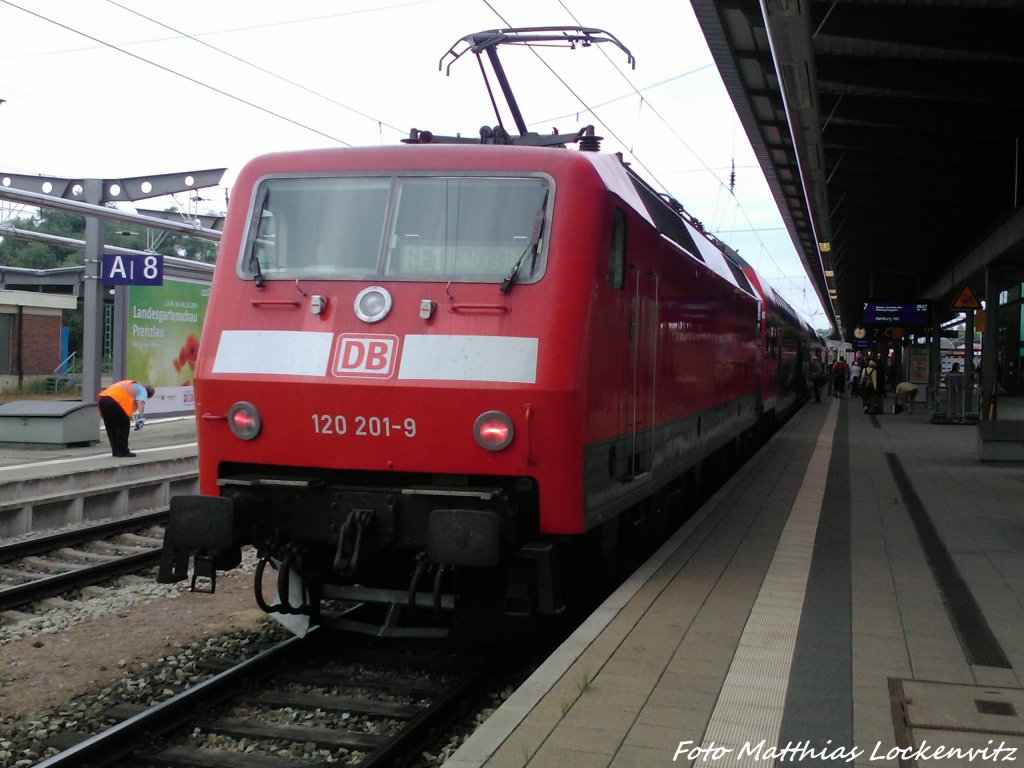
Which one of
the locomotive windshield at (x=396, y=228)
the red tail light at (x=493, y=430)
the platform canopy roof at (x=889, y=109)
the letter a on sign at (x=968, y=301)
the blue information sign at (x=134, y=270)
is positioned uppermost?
the platform canopy roof at (x=889, y=109)

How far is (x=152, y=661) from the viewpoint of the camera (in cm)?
660

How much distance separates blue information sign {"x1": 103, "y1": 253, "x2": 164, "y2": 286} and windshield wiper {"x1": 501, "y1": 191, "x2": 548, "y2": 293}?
44.7ft

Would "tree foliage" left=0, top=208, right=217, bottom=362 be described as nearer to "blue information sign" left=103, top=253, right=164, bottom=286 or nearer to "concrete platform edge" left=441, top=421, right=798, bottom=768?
"blue information sign" left=103, top=253, right=164, bottom=286

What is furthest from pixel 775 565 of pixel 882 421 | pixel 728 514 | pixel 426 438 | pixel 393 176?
pixel 882 421

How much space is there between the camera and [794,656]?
5340mm

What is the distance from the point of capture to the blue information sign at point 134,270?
18.1 meters

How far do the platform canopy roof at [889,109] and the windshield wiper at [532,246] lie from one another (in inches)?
111

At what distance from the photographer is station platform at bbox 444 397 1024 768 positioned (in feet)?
13.5

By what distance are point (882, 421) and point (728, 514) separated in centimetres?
1887

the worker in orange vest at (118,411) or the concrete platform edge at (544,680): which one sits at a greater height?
the worker in orange vest at (118,411)

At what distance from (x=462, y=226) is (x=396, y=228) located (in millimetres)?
394

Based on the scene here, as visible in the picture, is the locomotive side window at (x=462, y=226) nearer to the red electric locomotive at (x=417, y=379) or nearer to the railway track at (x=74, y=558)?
the red electric locomotive at (x=417, y=379)

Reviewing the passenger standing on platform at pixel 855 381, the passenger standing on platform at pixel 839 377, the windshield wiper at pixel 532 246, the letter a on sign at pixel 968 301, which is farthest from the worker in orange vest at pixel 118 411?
the passenger standing on platform at pixel 839 377

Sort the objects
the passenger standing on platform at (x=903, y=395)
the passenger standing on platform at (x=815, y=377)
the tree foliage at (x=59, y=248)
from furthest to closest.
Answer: the tree foliage at (x=59, y=248) → the passenger standing on platform at (x=815, y=377) → the passenger standing on platform at (x=903, y=395)
